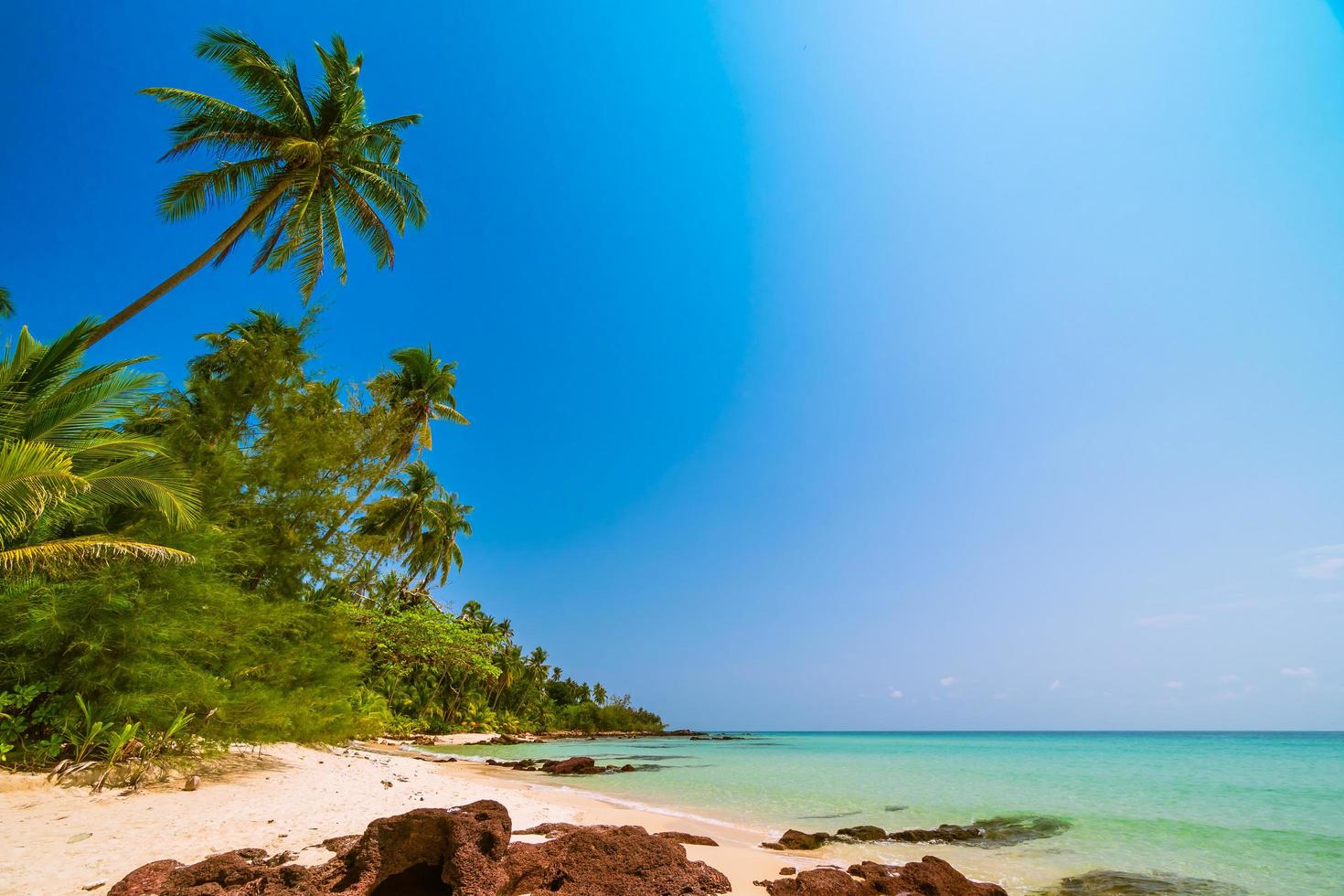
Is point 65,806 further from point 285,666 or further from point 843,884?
point 843,884

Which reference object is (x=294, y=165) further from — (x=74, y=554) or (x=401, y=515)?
(x=401, y=515)

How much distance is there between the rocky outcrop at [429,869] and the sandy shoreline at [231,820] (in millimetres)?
568

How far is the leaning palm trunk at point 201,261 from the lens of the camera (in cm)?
1121

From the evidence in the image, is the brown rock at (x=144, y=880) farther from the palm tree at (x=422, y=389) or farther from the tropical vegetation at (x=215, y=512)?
the palm tree at (x=422, y=389)

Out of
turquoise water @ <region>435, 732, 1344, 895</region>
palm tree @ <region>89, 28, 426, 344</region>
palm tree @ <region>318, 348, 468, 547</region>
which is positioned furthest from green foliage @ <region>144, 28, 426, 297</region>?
turquoise water @ <region>435, 732, 1344, 895</region>

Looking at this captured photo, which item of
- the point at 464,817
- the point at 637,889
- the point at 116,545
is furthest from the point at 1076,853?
the point at 116,545

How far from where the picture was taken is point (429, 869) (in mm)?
4355

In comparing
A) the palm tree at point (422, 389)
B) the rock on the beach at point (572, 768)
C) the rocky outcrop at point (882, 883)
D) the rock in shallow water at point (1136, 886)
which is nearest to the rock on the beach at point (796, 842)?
the rocky outcrop at point (882, 883)

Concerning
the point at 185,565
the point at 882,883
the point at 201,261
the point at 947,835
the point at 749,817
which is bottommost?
the point at 749,817

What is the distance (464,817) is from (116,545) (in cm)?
599

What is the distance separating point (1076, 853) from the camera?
341 inches

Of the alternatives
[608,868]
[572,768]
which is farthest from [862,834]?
[572,768]

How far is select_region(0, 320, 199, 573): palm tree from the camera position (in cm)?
719

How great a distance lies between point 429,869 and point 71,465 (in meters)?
7.76
